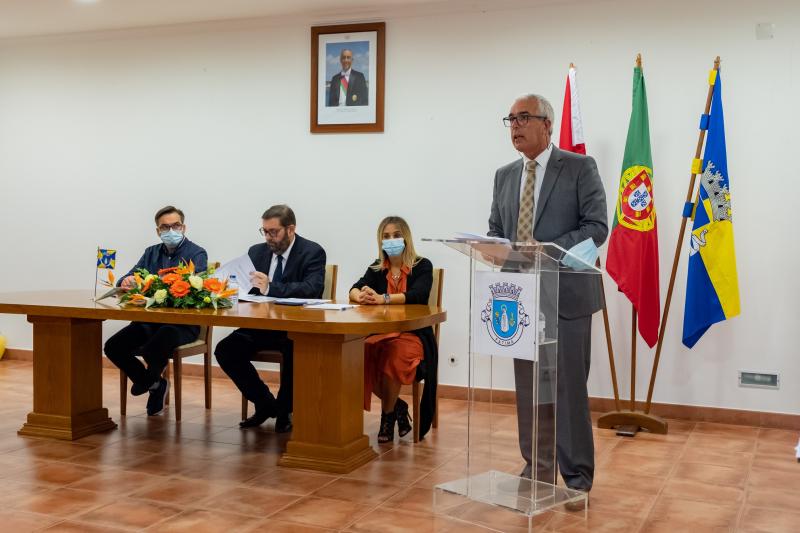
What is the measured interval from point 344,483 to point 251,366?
1135 mm

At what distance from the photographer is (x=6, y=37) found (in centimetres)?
684

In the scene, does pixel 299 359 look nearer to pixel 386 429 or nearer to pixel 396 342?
pixel 396 342

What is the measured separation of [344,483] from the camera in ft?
11.8

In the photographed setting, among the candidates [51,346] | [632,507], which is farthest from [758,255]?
[51,346]

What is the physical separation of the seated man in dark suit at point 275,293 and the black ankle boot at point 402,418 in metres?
0.57

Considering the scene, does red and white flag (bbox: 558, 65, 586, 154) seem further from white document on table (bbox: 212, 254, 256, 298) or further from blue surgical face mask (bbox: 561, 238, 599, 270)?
blue surgical face mask (bbox: 561, 238, 599, 270)

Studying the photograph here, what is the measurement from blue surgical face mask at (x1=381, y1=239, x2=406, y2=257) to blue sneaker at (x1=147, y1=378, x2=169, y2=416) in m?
Result: 1.60

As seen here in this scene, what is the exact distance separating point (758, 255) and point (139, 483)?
11.7 ft

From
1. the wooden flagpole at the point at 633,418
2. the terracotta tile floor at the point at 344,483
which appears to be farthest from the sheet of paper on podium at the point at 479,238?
the wooden flagpole at the point at 633,418

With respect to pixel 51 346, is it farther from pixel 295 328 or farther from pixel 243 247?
pixel 243 247

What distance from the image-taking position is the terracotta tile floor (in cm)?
308

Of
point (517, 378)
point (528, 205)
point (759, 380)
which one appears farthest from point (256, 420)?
point (759, 380)

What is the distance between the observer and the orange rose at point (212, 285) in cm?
400

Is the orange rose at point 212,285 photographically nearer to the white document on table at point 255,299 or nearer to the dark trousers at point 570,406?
the white document on table at point 255,299
